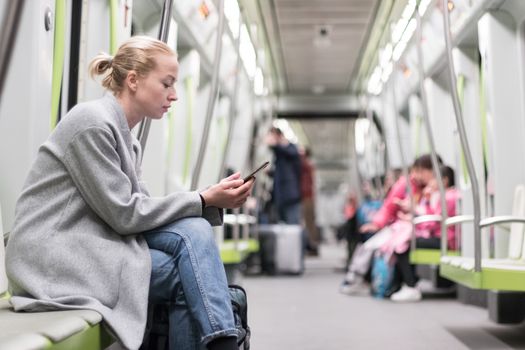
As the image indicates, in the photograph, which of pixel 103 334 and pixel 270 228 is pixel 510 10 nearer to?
pixel 103 334

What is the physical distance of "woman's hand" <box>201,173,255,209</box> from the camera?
92.7 inches

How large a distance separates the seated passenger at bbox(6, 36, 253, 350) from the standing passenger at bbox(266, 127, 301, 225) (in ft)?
23.4

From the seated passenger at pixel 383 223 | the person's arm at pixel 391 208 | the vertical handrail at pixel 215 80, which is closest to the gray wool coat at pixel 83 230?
the vertical handrail at pixel 215 80

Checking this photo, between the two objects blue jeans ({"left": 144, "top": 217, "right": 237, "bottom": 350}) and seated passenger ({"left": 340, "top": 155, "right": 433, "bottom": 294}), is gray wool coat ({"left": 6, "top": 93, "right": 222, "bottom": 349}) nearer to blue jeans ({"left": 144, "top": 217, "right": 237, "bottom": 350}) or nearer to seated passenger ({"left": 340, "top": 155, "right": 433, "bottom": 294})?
blue jeans ({"left": 144, "top": 217, "right": 237, "bottom": 350})

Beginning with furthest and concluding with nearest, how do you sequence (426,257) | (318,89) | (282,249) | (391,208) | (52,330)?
(318,89), (282,249), (391,208), (426,257), (52,330)

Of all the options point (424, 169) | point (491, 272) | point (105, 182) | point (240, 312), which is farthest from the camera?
point (424, 169)

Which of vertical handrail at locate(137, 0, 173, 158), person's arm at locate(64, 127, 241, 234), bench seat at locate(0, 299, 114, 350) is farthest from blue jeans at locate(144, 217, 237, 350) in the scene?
vertical handrail at locate(137, 0, 173, 158)

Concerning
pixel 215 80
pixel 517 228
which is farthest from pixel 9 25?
pixel 517 228

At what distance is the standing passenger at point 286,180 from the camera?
945 cm

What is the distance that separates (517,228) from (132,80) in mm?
2927

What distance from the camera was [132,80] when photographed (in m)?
2.36

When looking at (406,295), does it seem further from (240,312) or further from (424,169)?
(240,312)

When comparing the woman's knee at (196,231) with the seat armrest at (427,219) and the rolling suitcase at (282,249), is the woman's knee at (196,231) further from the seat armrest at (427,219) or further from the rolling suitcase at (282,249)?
the rolling suitcase at (282,249)

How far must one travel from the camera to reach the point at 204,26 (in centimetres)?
634
